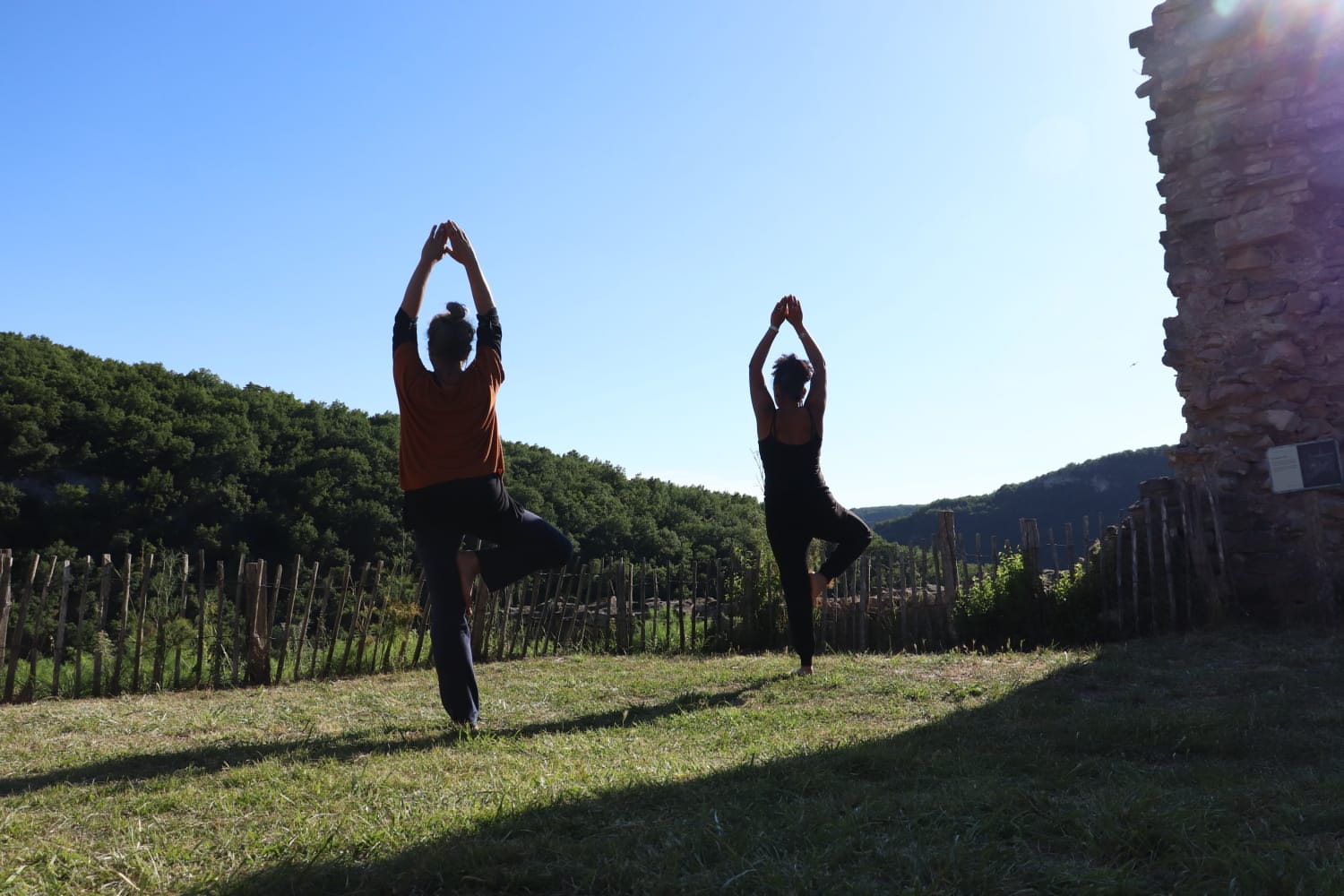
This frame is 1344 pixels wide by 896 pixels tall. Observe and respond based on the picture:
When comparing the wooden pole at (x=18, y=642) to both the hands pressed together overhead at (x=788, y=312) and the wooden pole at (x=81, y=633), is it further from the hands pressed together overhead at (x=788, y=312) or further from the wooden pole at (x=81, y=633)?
the hands pressed together overhead at (x=788, y=312)

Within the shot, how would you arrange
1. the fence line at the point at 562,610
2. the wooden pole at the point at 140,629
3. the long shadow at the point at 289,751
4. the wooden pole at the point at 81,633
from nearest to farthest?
the long shadow at the point at 289,751 → the wooden pole at the point at 81,633 → the wooden pole at the point at 140,629 → the fence line at the point at 562,610

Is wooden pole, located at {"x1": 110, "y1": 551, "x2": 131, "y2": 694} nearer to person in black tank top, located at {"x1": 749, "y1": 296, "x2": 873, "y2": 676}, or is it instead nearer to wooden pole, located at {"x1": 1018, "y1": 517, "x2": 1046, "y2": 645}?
person in black tank top, located at {"x1": 749, "y1": 296, "x2": 873, "y2": 676}

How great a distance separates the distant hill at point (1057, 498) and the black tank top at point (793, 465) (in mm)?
19697

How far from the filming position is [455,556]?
389 centimetres

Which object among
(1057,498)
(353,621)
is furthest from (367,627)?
(1057,498)

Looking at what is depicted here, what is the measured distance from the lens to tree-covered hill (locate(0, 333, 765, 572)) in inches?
504

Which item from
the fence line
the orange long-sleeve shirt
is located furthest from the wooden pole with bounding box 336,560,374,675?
the orange long-sleeve shirt

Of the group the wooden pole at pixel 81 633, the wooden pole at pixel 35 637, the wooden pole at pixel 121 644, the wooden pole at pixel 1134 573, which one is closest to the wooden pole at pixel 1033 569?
the wooden pole at pixel 1134 573

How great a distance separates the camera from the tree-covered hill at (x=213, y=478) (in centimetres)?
1280

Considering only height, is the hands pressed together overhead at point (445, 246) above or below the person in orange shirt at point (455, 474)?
above

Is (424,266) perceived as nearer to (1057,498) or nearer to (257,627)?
(257,627)

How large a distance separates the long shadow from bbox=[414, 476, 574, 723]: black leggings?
0.59 feet

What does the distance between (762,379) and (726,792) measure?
2952 mm

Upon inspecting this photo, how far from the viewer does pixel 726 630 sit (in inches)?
355
